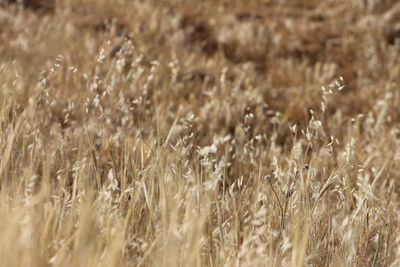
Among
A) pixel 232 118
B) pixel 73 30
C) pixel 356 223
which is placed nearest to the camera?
pixel 356 223

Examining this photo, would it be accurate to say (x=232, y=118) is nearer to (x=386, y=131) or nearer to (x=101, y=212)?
(x=386, y=131)

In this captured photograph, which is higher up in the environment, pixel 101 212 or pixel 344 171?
pixel 101 212

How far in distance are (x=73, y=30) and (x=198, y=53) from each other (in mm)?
1298

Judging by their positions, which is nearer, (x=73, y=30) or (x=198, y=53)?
(x=73, y=30)

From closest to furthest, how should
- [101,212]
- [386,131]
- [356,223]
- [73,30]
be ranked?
[101,212] → [356,223] → [386,131] → [73,30]

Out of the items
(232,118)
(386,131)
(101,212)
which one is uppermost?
(101,212)

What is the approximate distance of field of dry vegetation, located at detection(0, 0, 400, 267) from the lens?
2.33 meters

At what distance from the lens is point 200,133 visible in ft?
16.2

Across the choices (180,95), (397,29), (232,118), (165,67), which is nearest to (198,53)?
(165,67)

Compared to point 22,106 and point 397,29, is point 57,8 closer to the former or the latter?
point 22,106

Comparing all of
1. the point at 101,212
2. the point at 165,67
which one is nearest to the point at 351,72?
the point at 165,67

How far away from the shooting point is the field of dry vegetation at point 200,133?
2326 millimetres

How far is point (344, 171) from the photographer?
9.99ft

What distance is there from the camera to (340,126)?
5.55 m
